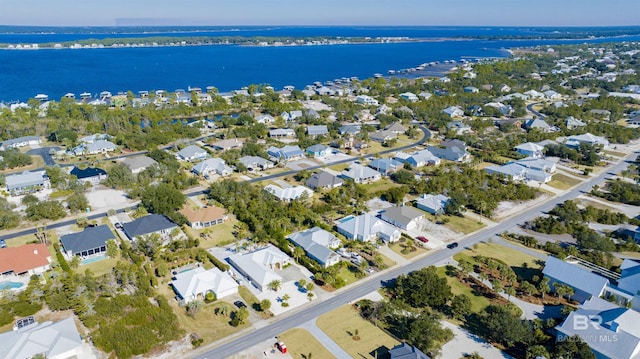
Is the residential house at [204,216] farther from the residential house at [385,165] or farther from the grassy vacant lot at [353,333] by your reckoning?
the residential house at [385,165]

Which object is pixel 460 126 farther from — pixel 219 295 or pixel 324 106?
pixel 219 295

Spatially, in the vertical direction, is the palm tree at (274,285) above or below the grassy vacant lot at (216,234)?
above

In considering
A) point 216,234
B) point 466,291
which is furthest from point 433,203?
point 216,234

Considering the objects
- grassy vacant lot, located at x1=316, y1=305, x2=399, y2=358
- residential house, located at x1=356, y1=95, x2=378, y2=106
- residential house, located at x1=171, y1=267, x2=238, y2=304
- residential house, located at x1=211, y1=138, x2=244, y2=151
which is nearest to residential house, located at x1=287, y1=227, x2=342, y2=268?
grassy vacant lot, located at x1=316, y1=305, x2=399, y2=358

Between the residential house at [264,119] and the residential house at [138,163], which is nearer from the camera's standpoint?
the residential house at [138,163]

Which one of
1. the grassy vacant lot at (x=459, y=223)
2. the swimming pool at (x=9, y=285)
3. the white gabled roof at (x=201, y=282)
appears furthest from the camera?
the grassy vacant lot at (x=459, y=223)

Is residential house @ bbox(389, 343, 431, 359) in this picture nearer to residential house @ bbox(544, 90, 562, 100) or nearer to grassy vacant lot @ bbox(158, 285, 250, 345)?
grassy vacant lot @ bbox(158, 285, 250, 345)

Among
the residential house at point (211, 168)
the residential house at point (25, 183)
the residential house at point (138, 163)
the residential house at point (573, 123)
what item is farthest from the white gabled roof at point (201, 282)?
the residential house at point (573, 123)
